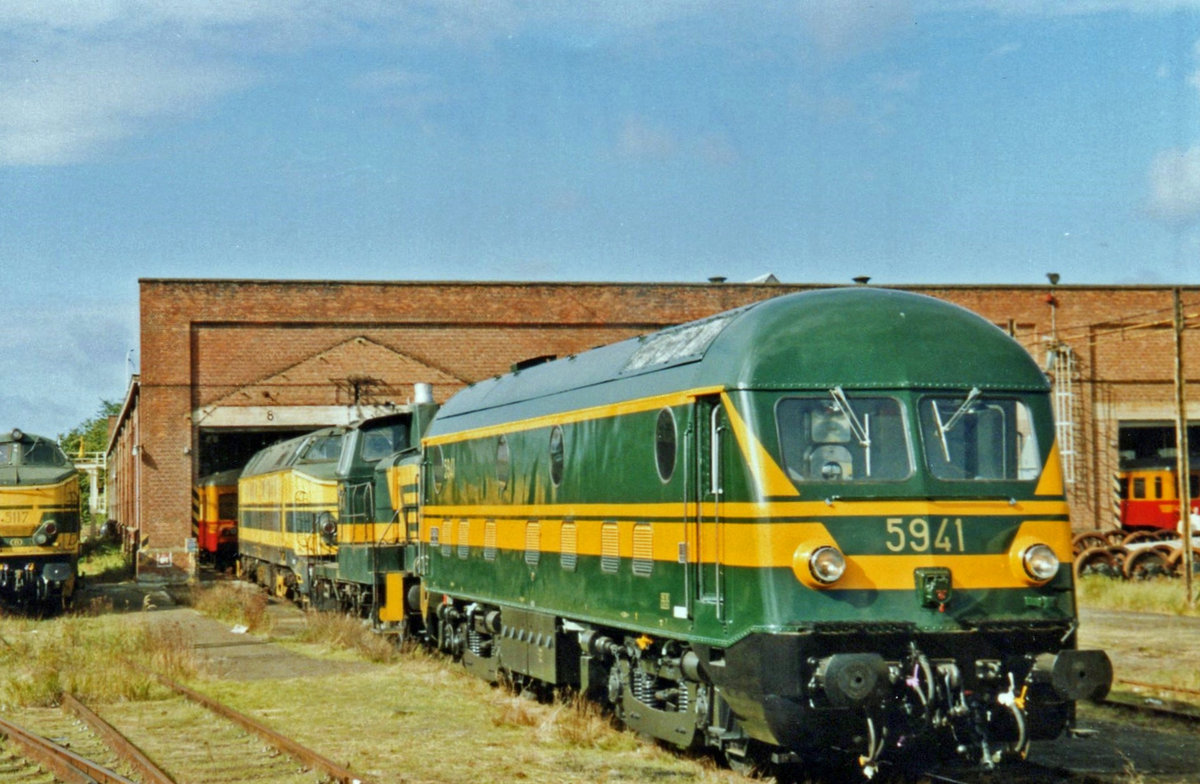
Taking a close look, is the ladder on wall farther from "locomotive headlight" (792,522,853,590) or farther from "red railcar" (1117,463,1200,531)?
"locomotive headlight" (792,522,853,590)

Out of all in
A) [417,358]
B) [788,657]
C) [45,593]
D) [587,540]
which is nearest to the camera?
[788,657]

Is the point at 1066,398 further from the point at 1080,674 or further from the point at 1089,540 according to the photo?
the point at 1080,674

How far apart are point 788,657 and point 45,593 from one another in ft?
63.0

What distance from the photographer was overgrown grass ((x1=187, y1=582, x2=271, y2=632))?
22.4m

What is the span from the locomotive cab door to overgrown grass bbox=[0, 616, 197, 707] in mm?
Answer: 7933

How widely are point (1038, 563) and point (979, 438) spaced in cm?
87

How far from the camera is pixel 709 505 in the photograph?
9625mm

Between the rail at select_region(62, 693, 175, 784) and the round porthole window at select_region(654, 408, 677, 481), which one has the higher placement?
the round porthole window at select_region(654, 408, 677, 481)

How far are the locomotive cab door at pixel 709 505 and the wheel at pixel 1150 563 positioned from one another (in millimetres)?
24031

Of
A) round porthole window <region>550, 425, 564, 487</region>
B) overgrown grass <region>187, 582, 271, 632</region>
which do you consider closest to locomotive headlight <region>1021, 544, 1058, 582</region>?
round porthole window <region>550, 425, 564, 487</region>

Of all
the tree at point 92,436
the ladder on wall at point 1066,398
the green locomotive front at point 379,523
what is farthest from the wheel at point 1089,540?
the tree at point 92,436

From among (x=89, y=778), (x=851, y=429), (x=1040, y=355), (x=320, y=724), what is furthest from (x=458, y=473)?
(x=1040, y=355)

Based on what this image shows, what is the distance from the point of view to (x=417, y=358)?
36.1 metres

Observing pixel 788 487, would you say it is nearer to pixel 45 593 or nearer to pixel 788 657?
pixel 788 657
